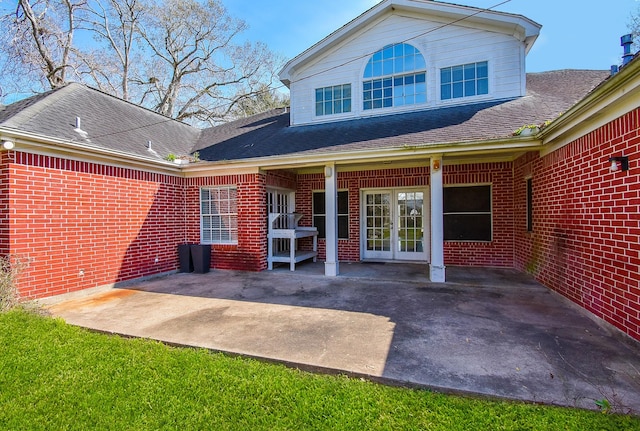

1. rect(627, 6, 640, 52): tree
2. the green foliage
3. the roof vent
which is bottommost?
the green foliage

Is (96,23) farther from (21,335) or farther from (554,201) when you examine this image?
(554,201)

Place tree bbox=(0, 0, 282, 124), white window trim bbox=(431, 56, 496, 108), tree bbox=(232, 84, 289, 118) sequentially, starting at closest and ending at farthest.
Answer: white window trim bbox=(431, 56, 496, 108)
tree bbox=(0, 0, 282, 124)
tree bbox=(232, 84, 289, 118)

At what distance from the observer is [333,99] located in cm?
940

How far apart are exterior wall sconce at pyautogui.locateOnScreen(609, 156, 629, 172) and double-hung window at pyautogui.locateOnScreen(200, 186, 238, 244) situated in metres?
7.24

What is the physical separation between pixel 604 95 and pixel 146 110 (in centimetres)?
1142

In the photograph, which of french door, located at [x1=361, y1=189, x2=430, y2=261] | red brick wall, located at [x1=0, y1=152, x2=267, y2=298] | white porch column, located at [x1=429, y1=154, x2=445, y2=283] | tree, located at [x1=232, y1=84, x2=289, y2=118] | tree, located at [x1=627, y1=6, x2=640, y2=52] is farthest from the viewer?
tree, located at [x1=232, y1=84, x2=289, y2=118]

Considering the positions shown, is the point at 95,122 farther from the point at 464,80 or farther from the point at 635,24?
the point at 635,24

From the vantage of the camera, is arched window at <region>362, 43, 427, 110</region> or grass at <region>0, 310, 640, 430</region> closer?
grass at <region>0, 310, 640, 430</region>

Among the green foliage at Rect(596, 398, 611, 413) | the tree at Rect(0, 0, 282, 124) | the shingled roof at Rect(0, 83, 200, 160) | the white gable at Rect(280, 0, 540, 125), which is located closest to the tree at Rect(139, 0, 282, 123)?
the tree at Rect(0, 0, 282, 124)

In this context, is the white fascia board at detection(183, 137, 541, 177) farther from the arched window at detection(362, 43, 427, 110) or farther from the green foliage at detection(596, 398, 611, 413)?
the green foliage at detection(596, 398, 611, 413)

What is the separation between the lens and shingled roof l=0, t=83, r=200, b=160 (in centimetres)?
580

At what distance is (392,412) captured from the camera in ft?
7.59

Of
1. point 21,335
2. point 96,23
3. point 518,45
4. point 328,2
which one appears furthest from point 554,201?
point 96,23

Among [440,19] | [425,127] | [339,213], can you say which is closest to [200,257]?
[339,213]
